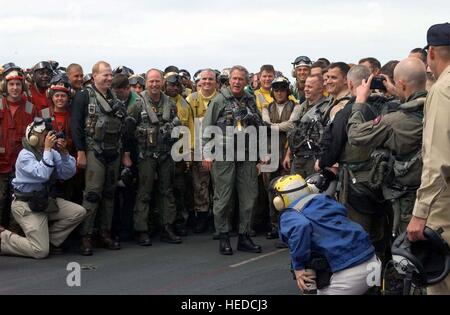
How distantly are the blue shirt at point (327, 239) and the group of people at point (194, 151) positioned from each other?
0.23 meters

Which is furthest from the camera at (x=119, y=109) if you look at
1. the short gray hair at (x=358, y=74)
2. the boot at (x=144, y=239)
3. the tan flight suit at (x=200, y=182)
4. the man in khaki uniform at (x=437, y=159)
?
the man in khaki uniform at (x=437, y=159)

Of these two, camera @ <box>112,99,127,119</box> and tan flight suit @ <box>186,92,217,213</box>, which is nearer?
camera @ <box>112,99,127,119</box>

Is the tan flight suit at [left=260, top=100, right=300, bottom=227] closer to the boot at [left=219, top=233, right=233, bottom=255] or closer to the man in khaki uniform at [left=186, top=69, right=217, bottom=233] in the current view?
the man in khaki uniform at [left=186, top=69, right=217, bottom=233]

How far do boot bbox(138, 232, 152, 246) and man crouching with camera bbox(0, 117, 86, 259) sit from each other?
3.16 ft

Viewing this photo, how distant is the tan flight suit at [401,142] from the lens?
561cm

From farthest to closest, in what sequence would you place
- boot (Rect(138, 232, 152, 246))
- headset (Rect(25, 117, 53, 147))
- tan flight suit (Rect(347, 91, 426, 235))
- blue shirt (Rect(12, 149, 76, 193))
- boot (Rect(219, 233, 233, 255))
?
boot (Rect(138, 232, 152, 246)), boot (Rect(219, 233, 233, 255)), headset (Rect(25, 117, 53, 147)), blue shirt (Rect(12, 149, 76, 193)), tan flight suit (Rect(347, 91, 426, 235))

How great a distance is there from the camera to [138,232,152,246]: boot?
29.5 feet

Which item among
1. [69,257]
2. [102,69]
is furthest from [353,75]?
[69,257]

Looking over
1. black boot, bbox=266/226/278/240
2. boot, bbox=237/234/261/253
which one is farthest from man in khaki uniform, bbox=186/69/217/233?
boot, bbox=237/234/261/253

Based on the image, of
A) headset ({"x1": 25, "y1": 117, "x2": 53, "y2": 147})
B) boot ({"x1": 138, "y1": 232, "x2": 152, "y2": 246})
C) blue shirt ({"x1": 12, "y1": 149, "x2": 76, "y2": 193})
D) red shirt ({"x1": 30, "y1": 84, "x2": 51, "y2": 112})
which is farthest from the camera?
red shirt ({"x1": 30, "y1": 84, "x2": 51, "y2": 112})

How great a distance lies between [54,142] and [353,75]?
341 cm

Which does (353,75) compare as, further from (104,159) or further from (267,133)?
(104,159)

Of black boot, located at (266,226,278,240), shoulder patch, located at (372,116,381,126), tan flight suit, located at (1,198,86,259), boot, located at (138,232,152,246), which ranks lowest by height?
black boot, located at (266,226,278,240)
